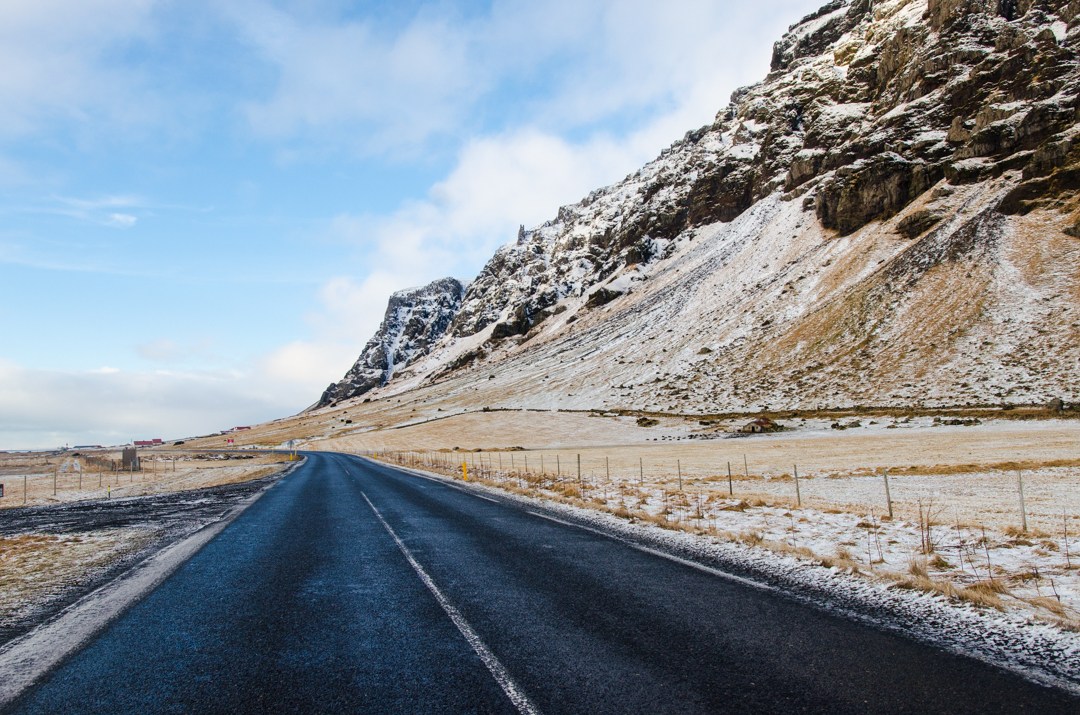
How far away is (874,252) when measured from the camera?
93562 mm

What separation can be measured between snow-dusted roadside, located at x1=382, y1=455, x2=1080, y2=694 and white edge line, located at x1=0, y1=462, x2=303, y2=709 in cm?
842

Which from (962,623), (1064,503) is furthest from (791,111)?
(962,623)

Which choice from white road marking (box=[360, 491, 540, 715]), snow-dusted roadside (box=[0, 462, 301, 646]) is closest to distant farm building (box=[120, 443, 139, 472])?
snow-dusted roadside (box=[0, 462, 301, 646])

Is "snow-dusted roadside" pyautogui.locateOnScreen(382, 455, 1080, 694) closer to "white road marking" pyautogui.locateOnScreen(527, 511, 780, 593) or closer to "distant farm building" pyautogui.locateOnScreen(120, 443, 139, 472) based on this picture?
"white road marking" pyautogui.locateOnScreen(527, 511, 780, 593)

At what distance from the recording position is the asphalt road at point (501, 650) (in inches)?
183

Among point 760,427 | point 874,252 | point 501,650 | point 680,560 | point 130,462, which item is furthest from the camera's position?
point 874,252

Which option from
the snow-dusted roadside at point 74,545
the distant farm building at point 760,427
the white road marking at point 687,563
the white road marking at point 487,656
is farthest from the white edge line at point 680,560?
the distant farm building at point 760,427

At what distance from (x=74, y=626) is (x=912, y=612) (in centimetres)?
1014

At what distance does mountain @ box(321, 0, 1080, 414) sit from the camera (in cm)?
6706

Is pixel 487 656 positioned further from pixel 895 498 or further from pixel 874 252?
pixel 874 252

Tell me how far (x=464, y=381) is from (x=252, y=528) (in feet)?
486

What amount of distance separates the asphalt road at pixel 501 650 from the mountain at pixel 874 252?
61.8 metres

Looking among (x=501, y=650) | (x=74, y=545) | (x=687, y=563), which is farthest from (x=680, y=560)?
(x=74, y=545)

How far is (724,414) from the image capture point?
245ft
